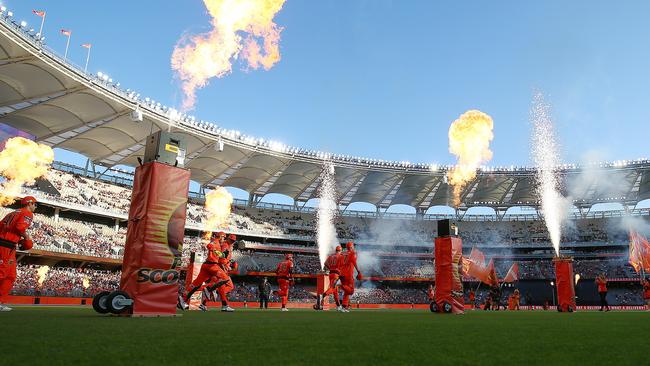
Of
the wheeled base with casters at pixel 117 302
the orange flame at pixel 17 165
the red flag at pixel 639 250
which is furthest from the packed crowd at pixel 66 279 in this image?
the red flag at pixel 639 250

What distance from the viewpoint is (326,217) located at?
2259 inches

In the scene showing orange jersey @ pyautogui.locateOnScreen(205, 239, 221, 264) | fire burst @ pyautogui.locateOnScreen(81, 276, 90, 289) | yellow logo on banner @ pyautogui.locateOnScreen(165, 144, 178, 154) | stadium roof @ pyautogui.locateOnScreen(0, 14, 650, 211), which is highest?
stadium roof @ pyautogui.locateOnScreen(0, 14, 650, 211)

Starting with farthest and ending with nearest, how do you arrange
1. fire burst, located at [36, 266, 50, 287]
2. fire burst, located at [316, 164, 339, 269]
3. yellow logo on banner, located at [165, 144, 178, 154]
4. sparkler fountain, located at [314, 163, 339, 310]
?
fire burst, located at [316, 164, 339, 269], sparkler fountain, located at [314, 163, 339, 310], fire burst, located at [36, 266, 50, 287], yellow logo on banner, located at [165, 144, 178, 154]

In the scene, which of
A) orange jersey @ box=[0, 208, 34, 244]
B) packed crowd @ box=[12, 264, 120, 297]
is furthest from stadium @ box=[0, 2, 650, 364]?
orange jersey @ box=[0, 208, 34, 244]

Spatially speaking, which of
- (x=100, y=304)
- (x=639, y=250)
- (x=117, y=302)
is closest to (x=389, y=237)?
(x=639, y=250)

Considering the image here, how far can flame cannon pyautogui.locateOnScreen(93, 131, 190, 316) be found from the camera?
24.5 ft

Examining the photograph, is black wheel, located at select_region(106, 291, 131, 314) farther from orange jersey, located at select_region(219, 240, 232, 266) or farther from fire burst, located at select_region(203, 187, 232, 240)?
fire burst, located at select_region(203, 187, 232, 240)

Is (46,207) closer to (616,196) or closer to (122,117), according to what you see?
(122,117)

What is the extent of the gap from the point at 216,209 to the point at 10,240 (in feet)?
139

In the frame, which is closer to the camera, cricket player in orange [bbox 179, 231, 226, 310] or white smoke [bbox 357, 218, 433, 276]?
cricket player in orange [bbox 179, 231, 226, 310]

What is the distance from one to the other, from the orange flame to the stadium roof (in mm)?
2094

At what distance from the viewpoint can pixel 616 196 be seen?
53250 millimetres

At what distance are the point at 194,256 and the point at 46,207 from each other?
2792 cm

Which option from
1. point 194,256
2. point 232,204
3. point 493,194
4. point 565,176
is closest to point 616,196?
point 565,176
